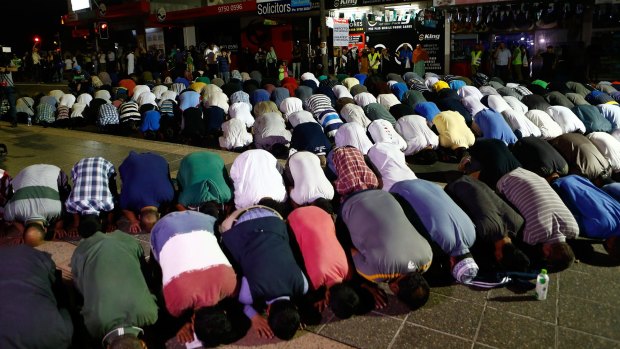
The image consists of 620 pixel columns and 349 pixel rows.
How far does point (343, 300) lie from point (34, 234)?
3.25 metres

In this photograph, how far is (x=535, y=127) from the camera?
7.93 metres

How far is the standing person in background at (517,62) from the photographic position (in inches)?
677

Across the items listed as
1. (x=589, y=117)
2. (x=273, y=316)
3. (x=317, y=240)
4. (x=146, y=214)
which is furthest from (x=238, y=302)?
(x=589, y=117)

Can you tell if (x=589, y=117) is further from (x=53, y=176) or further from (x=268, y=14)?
(x=268, y=14)

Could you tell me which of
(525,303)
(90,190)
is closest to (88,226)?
(90,190)

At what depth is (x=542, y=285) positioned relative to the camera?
12.4 feet

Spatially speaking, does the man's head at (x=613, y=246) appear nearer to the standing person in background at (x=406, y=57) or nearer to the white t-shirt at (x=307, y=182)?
the white t-shirt at (x=307, y=182)

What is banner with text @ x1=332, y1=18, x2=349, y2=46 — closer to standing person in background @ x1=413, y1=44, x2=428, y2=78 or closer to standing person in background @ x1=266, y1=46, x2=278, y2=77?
standing person in background @ x1=413, y1=44, x2=428, y2=78

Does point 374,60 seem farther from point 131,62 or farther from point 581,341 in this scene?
point 581,341

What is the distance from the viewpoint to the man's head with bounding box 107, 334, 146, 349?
9.37 feet

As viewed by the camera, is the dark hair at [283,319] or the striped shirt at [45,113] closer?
the dark hair at [283,319]

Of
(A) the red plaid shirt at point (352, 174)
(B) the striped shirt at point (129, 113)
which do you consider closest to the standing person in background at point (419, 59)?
(B) the striped shirt at point (129, 113)

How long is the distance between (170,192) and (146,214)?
0.35 m

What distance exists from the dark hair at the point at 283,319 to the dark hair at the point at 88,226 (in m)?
2.33
